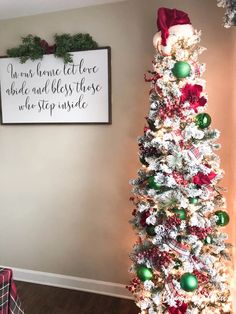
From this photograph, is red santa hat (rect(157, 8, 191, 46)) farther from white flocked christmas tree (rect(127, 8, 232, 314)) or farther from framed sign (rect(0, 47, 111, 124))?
framed sign (rect(0, 47, 111, 124))

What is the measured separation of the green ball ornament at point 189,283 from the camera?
4.95 ft

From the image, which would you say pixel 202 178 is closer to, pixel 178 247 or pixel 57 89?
pixel 178 247

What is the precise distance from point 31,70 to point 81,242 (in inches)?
58.0

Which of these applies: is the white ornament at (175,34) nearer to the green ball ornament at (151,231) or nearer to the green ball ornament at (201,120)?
the green ball ornament at (201,120)

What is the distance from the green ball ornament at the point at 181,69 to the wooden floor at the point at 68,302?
174 cm

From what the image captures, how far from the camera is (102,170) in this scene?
2.26 metres

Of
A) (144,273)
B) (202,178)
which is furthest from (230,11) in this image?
(144,273)

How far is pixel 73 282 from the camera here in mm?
2441

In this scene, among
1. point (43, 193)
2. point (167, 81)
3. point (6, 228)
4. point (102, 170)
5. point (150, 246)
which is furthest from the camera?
point (6, 228)

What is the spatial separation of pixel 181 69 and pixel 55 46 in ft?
3.74

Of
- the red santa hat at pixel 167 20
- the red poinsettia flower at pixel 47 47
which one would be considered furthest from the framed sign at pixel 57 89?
the red santa hat at pixel 167 20

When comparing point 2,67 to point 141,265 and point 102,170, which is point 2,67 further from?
point 141,265

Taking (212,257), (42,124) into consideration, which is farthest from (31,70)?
(212,257)

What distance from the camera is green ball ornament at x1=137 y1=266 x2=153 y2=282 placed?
1617 mm
